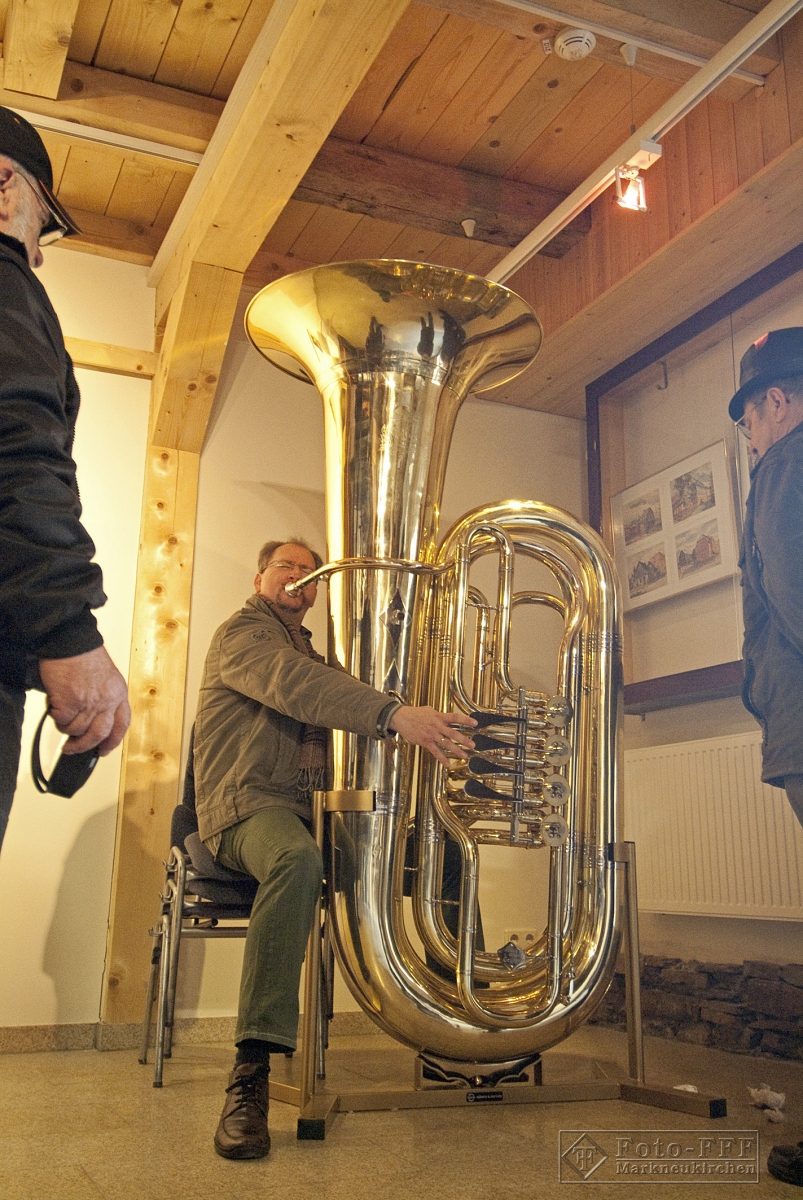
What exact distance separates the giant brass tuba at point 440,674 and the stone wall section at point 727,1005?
106cm

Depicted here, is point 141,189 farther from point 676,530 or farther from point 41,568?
point 41,568

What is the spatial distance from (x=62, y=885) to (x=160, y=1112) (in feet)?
4.03

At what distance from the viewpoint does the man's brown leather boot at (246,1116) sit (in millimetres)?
1789

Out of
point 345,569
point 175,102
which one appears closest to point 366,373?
point 345,569

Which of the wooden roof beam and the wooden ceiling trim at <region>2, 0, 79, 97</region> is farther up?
the wooden ceiling trim at <region>2, 0, 79, 97</region>

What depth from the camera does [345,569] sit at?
2316 mm

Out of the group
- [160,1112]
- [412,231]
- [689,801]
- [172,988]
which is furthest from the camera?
[412,231]

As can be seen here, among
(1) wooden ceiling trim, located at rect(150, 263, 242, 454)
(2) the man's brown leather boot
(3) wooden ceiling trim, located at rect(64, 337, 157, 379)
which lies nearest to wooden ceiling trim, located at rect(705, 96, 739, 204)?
(1) wooden ceiling trim, located at rect(150, 263, 242, 454)

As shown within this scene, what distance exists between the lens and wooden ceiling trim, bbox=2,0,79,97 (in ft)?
8.81

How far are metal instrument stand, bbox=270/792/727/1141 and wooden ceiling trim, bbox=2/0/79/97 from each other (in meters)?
2.11

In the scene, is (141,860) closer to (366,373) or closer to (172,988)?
(172,988)

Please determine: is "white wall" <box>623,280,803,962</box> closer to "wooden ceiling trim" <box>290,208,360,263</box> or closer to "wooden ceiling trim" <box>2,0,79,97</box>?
"wooden ceiling trim" <box>290,208,360,263</box>

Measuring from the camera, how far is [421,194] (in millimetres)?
3549

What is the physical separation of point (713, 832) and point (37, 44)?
303cm
